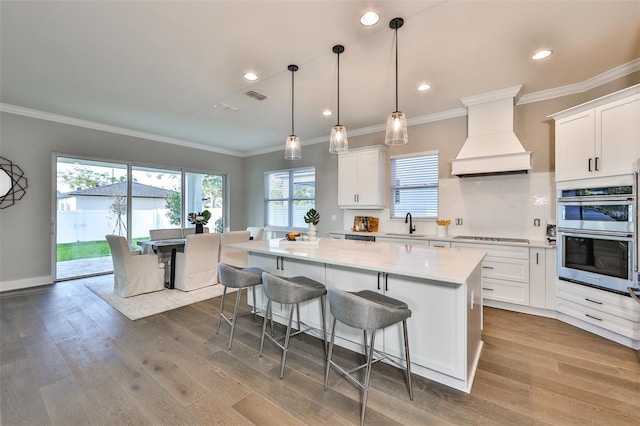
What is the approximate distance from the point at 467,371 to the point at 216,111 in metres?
4.46

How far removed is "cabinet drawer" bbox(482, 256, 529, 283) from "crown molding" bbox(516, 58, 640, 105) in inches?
83.5

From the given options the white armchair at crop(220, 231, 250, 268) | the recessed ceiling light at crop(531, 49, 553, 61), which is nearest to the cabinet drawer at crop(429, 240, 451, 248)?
the recessed ceiling light at crop(531, 49, 553, 61)

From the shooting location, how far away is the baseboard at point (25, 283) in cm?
417

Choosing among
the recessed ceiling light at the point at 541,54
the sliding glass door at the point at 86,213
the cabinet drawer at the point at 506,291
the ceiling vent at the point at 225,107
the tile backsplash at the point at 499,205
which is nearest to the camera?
the recessed ceiling light at the point at 541,54

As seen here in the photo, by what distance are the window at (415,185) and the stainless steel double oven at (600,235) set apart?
164 cm

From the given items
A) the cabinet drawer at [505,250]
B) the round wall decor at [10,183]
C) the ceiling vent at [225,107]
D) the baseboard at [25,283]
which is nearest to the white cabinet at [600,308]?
the cabinet drawer at [505,250]

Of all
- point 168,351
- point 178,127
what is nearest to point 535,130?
point 168,351

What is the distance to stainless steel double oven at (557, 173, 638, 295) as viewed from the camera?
254 cm

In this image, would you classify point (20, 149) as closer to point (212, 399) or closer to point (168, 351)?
point (168, 351)

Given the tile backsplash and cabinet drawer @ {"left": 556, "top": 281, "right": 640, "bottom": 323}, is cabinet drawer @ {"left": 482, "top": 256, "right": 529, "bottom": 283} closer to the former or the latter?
cabinet drawer @ {"left": 556, "top": 281, "right": 640, "bottom": 323}

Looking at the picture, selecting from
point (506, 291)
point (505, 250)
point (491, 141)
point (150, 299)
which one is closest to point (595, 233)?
point (505, 250)

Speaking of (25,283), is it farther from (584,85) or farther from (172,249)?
(584,85)

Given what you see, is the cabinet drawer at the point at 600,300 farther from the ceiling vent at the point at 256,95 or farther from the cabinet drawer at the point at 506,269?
the ceiling vent at the point at 256,95

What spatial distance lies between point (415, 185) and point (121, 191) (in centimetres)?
545
